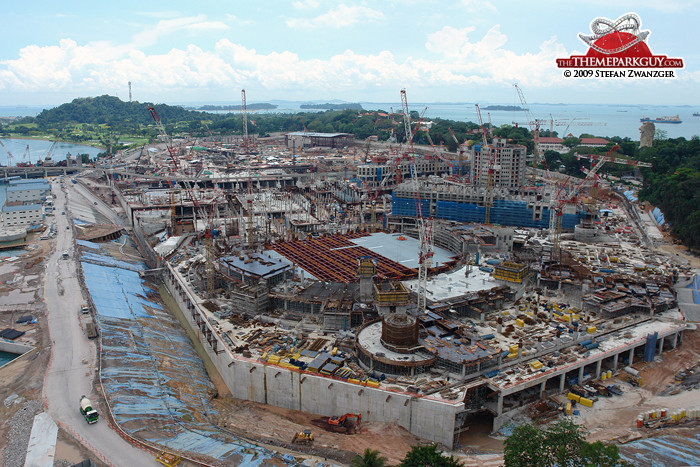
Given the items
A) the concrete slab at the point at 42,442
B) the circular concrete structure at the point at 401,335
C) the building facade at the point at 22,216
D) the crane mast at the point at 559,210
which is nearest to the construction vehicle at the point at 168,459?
the concrete slab at the point at 42,442

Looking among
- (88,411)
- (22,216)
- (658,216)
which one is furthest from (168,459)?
(658,216)

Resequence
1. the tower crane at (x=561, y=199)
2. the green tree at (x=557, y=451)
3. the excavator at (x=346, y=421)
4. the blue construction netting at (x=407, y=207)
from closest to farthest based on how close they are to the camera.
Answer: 1. the green tree at (x=557, y=451)
2. the excavator at (x=346, y=421)
3. the tower crane at (x=561, y=199)
4. the blue construction netting at (x=407, y=207)

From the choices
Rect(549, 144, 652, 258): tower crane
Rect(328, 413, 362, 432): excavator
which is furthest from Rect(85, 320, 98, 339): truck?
Rect(549, 144, 652, 258): tower crane

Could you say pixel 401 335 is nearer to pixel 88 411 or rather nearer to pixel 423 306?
pixel 423 306

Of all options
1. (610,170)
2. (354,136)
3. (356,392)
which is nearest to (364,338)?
(356,392)

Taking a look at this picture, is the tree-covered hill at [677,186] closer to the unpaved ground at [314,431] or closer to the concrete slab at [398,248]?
the concrete slab at [398,248]

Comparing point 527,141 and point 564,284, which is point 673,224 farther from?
point 527,141
